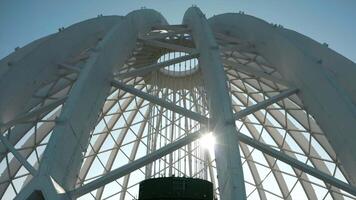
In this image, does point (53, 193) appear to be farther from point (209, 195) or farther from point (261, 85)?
point (261, 85)

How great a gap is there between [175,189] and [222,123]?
323 cm

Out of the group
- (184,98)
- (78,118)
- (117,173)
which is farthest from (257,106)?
(184,98)

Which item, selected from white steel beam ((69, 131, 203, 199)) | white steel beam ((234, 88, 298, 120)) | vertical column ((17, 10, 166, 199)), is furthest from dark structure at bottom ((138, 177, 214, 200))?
white steel beam ((234, 88, 298, 120))

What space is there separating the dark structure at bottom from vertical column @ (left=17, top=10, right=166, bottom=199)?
2.76 m

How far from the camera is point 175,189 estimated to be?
11695mm

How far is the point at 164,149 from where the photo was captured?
14695 mm

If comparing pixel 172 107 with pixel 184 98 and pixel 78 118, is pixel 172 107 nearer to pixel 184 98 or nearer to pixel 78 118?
pixel 78 118

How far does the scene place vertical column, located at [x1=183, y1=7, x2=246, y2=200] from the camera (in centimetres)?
1173

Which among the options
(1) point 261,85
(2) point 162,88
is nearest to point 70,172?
(2) point 162,88

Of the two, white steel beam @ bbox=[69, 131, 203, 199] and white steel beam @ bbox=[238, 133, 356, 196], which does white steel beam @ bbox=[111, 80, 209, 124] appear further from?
white steel beam @ bbox=[238, 133, 356, 196]

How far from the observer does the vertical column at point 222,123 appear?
11.7 m

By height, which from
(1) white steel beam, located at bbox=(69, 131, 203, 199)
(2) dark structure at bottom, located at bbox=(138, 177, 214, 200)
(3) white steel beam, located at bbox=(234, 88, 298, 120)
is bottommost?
(2) dark structure at bottom, located at bbox=(138, 177, 214, 200)

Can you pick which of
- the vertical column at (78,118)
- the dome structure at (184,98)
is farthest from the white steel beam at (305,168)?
the vertical column at (78,118)

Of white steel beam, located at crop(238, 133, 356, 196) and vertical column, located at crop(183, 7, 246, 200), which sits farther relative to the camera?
white steel beam, located at crop(238, 133, 356, 196)
